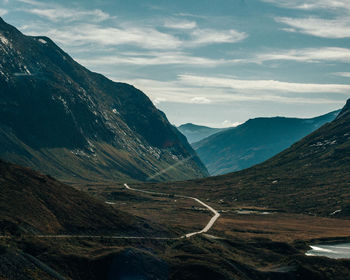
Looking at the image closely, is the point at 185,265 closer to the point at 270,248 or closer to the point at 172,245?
the point at 172,245

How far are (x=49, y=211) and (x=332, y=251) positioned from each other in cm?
9811

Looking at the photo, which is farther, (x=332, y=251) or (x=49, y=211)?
(x=332, y=251)

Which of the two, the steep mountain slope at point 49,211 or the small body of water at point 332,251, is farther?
the small body of water at point 332,251

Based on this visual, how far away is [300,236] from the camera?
184250 mm

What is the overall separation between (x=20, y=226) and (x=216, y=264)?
160 ft

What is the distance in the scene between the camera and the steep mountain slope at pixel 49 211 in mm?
115625

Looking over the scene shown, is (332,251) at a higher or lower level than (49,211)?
lower

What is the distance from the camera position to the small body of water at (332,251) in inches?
6004

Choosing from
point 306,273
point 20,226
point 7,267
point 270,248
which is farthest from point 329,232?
point 7,267

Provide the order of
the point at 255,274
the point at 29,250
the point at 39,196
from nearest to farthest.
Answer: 1. the point at 29,250
2. the point at 255,274
3. the point at 39,196

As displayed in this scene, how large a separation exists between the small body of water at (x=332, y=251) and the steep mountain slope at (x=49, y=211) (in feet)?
193

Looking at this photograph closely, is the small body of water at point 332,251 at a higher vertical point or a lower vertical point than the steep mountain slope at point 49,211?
lower

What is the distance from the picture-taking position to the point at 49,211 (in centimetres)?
12762

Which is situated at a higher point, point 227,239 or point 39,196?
point 39,196
